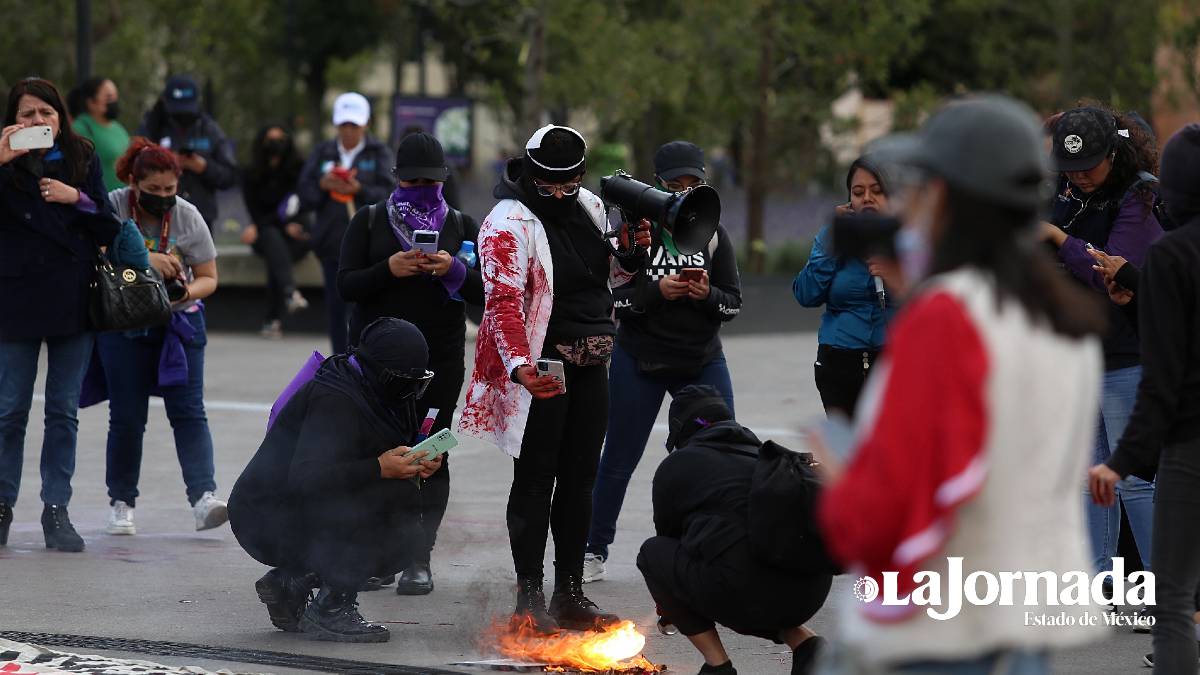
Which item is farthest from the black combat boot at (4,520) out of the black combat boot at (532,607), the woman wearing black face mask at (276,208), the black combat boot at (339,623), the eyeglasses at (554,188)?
the woman wearing black face mask at (276,208)

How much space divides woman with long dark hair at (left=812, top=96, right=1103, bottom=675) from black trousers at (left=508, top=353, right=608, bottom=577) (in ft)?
10.9

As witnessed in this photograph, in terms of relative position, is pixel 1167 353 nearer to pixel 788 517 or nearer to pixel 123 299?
pixel 788 517

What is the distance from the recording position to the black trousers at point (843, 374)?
21.3ft

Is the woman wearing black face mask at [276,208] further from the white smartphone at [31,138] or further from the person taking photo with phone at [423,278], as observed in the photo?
the person taking photo with phone at [423,278]

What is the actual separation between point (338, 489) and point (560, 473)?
2.77ft

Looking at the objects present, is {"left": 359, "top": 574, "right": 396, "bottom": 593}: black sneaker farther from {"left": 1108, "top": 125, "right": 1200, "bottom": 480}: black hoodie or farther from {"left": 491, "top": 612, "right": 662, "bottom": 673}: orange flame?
{"left": 1108, "top": 125, "right": 1200, "bottom": 480}: black hoodie

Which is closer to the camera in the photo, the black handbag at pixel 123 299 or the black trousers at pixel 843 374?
the black trousers at pixel 843 374

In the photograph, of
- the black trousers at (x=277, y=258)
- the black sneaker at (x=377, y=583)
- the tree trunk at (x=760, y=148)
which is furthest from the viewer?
the tree trunk at (x=760, y=148)

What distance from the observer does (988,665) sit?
9.58 ft

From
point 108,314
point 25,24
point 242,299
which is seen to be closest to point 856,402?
point 108,314

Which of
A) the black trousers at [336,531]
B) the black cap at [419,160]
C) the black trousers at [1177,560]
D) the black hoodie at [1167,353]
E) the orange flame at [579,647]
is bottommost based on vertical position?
the orange flame at [579,647]

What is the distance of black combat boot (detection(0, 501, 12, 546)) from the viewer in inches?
293

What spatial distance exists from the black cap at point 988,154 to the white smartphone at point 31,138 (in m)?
4.98

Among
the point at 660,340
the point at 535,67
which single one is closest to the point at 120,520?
the point at 660,340
